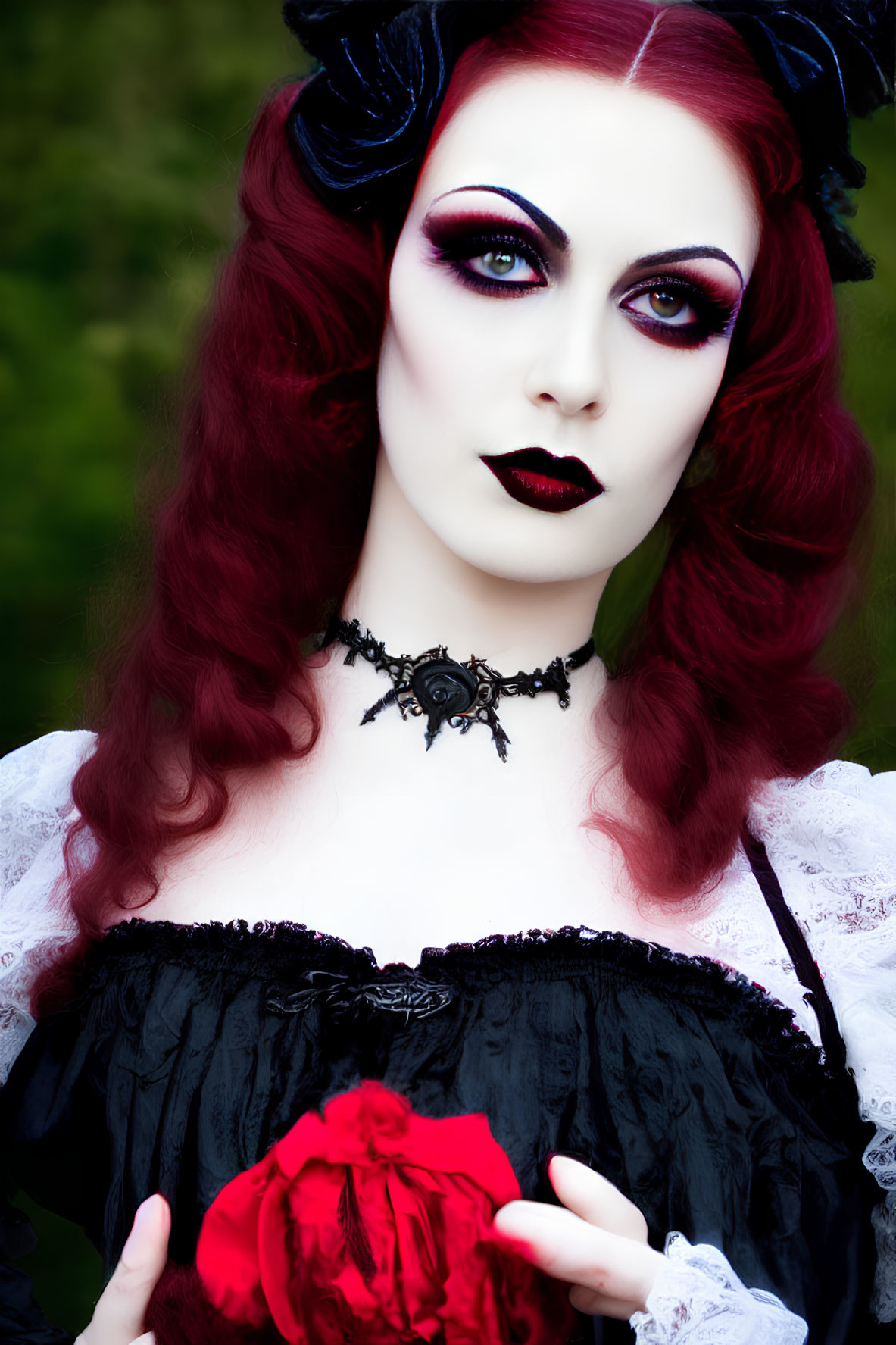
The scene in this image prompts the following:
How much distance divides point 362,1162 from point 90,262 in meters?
1.76

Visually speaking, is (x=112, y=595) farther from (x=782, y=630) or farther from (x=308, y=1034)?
(x=782, y=630)

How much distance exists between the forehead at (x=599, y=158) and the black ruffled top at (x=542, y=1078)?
29.7 inches

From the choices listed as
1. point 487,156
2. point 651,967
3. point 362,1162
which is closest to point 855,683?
point 651,967

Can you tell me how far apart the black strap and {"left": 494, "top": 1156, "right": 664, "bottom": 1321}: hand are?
30 centimetres

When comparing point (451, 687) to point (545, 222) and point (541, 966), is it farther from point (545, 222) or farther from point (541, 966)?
point (545, 222)

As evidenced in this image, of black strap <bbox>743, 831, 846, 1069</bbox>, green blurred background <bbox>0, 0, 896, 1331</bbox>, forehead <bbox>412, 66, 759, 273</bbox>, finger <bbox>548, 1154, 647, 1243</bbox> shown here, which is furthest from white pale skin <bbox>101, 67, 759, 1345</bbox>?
green blurred background <bbox>0, 0, 896, 1331</bbox>

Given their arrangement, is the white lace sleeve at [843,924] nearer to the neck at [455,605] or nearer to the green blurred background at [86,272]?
the neck at [455,605]

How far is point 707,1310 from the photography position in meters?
1.18

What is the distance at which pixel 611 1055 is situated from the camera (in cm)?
133

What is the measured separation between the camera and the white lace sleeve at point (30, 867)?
153 cm

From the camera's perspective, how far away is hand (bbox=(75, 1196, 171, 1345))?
129cm

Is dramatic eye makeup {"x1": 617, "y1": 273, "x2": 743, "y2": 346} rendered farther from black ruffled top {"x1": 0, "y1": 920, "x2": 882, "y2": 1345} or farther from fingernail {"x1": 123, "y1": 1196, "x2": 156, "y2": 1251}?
fingernail {"x1": 123, "y1": 1196, "x2": 156, "y2": 1251}

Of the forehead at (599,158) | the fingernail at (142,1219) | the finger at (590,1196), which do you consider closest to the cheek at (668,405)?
the forehead at (599,158)

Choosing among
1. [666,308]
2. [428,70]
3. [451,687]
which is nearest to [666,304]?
[666,308]
